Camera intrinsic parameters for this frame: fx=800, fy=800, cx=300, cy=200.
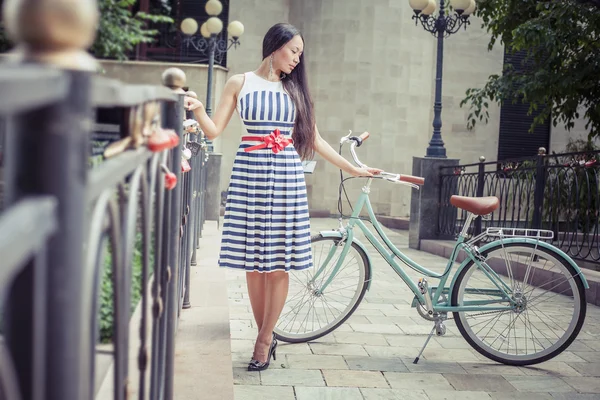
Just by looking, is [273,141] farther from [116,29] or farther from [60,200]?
[116,29]

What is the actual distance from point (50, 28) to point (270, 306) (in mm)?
3305

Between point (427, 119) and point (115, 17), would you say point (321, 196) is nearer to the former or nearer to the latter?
point (427, 119)

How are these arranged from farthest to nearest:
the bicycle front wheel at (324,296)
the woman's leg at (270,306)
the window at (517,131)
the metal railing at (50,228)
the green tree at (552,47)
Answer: the window at (517,131) → the green tree at (552,47) → the bicycle front wheel at (324,296) → the woman's leg at (270,306) → the metal railing at (50,228)

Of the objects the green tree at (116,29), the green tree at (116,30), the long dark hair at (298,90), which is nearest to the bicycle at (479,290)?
the long dark hair at (298,90)

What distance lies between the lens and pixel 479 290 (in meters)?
4.27

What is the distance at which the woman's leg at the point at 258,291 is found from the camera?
396cm

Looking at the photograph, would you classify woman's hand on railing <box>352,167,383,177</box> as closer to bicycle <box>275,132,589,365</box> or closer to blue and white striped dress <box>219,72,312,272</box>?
bicycle <box>275,132,589,365</box>

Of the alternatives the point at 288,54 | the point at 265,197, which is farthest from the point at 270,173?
the point at 288,54

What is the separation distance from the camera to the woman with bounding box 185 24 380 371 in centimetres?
378

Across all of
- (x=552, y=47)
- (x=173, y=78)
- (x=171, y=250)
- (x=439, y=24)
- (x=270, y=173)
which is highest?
(x=439, y=24)

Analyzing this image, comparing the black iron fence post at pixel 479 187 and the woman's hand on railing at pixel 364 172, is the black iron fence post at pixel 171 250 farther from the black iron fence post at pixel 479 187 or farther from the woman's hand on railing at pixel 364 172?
the black iron fence post at pixel 479 187

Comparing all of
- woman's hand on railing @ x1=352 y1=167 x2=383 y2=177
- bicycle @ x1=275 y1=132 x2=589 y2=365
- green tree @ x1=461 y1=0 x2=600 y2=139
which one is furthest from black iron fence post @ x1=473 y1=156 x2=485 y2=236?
woman's hand on railing @ x1=352 y1=167 x2=383 y2=177

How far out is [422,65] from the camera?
19438 mm

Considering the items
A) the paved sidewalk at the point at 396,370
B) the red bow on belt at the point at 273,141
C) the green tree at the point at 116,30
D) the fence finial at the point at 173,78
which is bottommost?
the paved sidewalk at the point at 396,370
